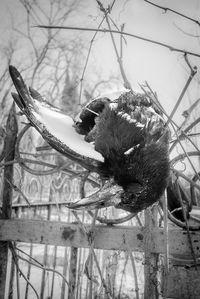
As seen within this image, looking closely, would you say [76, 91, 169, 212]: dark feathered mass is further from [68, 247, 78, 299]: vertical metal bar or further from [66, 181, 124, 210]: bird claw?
[68, 247, 78, 299]: vertical metal bar

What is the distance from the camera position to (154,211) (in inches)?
54.9

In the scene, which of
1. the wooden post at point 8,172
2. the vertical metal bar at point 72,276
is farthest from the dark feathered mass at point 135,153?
the wooden post at point 8,172

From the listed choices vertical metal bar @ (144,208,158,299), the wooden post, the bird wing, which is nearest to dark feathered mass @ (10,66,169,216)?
the bird wing

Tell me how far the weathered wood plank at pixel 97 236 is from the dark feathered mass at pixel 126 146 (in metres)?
0.65

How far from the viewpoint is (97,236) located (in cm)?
147

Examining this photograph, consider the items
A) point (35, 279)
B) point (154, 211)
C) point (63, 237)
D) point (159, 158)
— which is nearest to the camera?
point (159, 158)

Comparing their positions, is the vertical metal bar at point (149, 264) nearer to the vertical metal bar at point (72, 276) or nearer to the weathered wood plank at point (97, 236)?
the weathered wood plank at point (97, 236)

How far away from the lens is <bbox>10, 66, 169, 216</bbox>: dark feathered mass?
773 mm

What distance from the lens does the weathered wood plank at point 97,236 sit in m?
1.33

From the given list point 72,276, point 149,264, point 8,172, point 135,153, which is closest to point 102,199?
point 135,153

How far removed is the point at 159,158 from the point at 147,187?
3.9 inches

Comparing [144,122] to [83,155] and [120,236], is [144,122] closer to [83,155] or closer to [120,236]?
[83,155]

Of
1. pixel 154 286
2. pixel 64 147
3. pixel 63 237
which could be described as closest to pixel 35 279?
pixel 63 237

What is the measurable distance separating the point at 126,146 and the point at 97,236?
2.84ft
